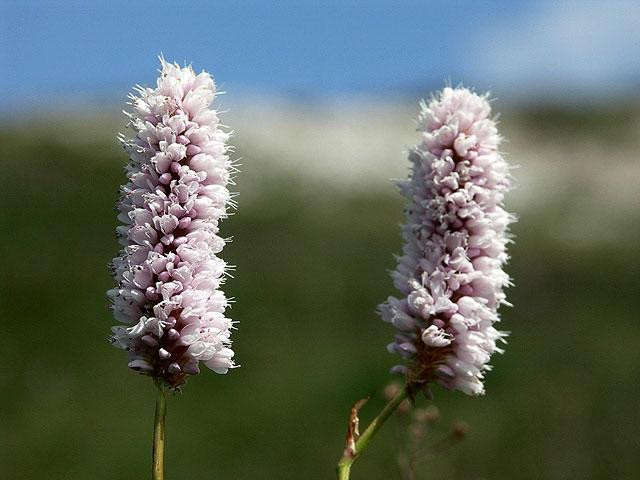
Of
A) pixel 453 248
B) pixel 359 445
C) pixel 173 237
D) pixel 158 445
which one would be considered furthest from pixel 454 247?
pixel 158 445

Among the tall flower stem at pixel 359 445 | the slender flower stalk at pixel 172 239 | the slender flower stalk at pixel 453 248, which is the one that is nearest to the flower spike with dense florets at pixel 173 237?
the slender flower stalk at pixel 172 239

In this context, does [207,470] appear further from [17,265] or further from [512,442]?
[17,265]

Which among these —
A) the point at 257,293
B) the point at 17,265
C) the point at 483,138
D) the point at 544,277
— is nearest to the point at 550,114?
the point at 544,277

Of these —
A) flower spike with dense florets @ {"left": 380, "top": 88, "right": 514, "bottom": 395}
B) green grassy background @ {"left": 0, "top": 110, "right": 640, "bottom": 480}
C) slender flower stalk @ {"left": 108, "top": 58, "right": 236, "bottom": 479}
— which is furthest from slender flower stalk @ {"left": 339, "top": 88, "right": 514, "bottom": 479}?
green grassy background @ {"left": 0, "top": 110, "right": 640, "bottom": 480}

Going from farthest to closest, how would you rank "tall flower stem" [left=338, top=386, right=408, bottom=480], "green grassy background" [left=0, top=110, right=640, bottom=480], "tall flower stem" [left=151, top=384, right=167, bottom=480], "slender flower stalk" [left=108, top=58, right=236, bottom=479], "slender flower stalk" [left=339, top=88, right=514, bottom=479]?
1. "green grassy background" [left=0, top=110, right=640, bottom=480]
2. "slender flower stalk" [left=339, top=88, right=514, bottom=479]
3. "tall flower stem" [left=338, top=386, right=408, bottom=480]
4. "slender flower stalk" [left=108, top=58, right=236, bottom=479]
5. "tall flower stem" [left=151, top=384, right=167, bottom=480]

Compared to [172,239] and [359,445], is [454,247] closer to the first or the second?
[359,445]

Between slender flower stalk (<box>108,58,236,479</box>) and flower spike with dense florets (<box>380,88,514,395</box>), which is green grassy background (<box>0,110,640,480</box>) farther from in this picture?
slender flower stalk (<box>108,58,236,479</box>)

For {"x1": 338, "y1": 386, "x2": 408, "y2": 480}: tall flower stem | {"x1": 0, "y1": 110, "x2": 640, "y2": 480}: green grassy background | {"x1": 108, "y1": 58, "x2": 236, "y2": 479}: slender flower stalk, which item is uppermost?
{"x1": 108, "y1": 58, "x2": 236, "y2": 479}: slender flower stalk

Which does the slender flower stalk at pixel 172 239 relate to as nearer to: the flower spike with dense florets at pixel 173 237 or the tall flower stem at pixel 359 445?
the flower spike with dense florets at pixel 173 237

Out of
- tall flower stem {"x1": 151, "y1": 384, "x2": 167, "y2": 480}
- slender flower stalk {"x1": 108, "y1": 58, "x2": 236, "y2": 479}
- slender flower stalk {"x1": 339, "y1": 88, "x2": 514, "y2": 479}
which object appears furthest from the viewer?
slender flower stalk {"x1": 339, "y1": 88, "x2": 514, "y2": 479}
